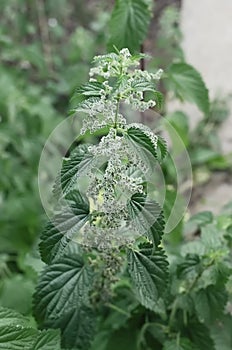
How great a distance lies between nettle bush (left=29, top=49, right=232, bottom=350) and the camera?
3.14 ft

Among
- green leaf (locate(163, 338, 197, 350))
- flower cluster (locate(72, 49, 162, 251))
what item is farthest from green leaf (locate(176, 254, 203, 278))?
flower cluster (locate(72, 49, 162, 251))

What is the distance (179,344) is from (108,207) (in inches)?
14.7

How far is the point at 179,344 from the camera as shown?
1229 millimetres

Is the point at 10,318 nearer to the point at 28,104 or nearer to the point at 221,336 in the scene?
the point at 221,336

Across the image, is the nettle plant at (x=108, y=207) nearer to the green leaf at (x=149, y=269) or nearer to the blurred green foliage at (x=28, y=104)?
the green leaf at (x=149, y=269)

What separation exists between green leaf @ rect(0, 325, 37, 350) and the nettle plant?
0.12 metres

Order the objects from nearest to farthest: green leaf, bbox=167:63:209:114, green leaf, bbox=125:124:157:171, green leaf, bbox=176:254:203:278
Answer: green leaf, bbox=125:124:157:171, green leaf, bbox=176:254:203:278, green leaf, bbox=167:63:209:114

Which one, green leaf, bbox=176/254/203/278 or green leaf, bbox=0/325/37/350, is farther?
green leaf, bbox=176/254/203/278

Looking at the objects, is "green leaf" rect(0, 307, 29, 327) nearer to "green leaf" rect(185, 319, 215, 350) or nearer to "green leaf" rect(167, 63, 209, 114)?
"green leaf" rect(185, 319, 215, 350)

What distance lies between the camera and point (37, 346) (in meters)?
1.04

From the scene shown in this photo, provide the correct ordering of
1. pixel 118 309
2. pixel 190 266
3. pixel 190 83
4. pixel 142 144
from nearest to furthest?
pixel 142 144 < pixel 190 266 < pixel 118 309 < pixel 190 83

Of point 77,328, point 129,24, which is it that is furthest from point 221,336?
point 129,24

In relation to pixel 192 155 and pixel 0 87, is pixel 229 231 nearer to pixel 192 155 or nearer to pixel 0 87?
pixel 192 155

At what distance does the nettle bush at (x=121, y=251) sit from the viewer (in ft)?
3.14
